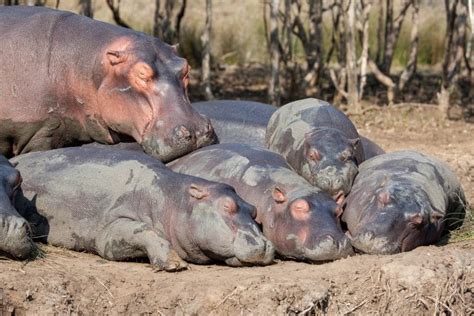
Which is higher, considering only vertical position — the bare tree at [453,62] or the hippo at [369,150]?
the hippo at [369,150]

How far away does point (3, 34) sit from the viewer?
854cm

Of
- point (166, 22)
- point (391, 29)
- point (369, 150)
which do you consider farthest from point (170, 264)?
point (391, 29)

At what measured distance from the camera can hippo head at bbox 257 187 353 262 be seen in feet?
23.5

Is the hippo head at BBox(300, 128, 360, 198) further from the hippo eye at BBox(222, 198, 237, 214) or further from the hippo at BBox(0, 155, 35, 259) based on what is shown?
the hippo at BBox(0, 155, 35, 259)

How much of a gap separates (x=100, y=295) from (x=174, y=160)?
5.58ft

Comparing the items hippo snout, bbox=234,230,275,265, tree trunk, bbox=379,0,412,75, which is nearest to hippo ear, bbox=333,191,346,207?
hippo snout, bbox=234,230,275,265

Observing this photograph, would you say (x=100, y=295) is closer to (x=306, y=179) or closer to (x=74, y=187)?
(x=74, y=187)

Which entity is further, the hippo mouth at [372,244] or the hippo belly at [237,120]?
the hippo belly at [237,120]

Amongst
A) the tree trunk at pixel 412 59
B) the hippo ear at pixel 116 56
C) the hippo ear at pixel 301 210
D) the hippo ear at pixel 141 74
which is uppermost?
the hippo ear at pixel 116 56

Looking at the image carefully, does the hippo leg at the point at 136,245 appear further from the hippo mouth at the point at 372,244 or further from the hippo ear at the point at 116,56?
the hippo ear at the point at 116,56

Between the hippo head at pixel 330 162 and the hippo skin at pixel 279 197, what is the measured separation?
0.12 m

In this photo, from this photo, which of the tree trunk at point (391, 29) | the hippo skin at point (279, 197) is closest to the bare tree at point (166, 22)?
the tree trunk at point (391, 29)

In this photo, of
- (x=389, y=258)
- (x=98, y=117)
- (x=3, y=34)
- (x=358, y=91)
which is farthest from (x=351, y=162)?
(x=358, y=91)

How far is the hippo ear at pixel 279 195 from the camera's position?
7.48 metres
